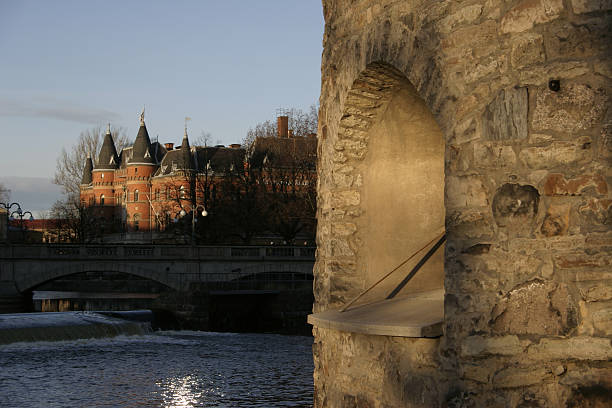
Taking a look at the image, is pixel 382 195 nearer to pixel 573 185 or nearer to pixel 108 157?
pixel 573 185

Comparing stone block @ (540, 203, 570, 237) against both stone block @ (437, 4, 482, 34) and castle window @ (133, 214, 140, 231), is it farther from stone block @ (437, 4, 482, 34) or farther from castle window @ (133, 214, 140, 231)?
castle window @ (133, 214, 140, 231)

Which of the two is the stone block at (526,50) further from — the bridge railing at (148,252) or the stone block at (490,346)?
the bridge railing at (148,252)

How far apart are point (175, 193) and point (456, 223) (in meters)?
48.8

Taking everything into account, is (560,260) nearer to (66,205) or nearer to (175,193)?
(175,193)

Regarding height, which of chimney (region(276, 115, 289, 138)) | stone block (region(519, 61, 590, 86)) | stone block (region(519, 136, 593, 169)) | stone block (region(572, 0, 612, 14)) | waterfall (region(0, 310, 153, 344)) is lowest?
waterfall (region(0, 310, 153, 344))

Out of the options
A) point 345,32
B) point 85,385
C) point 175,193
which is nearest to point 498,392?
point 345,32

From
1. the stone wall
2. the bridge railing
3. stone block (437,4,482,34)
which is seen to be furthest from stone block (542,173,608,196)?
the bridge railing

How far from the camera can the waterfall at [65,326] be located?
23797mm

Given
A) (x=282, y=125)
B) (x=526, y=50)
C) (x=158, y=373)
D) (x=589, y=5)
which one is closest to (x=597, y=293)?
(x=526, y=50)

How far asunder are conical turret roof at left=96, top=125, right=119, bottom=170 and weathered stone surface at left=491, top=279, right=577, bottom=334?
3324 inches

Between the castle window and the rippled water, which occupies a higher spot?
the castle window

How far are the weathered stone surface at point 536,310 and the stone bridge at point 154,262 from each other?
1218 inches

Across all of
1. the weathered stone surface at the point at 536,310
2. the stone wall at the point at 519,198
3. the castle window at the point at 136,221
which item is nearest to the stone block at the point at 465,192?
the stone wall at the point at 519,198

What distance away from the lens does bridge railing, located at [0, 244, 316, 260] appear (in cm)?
3603
